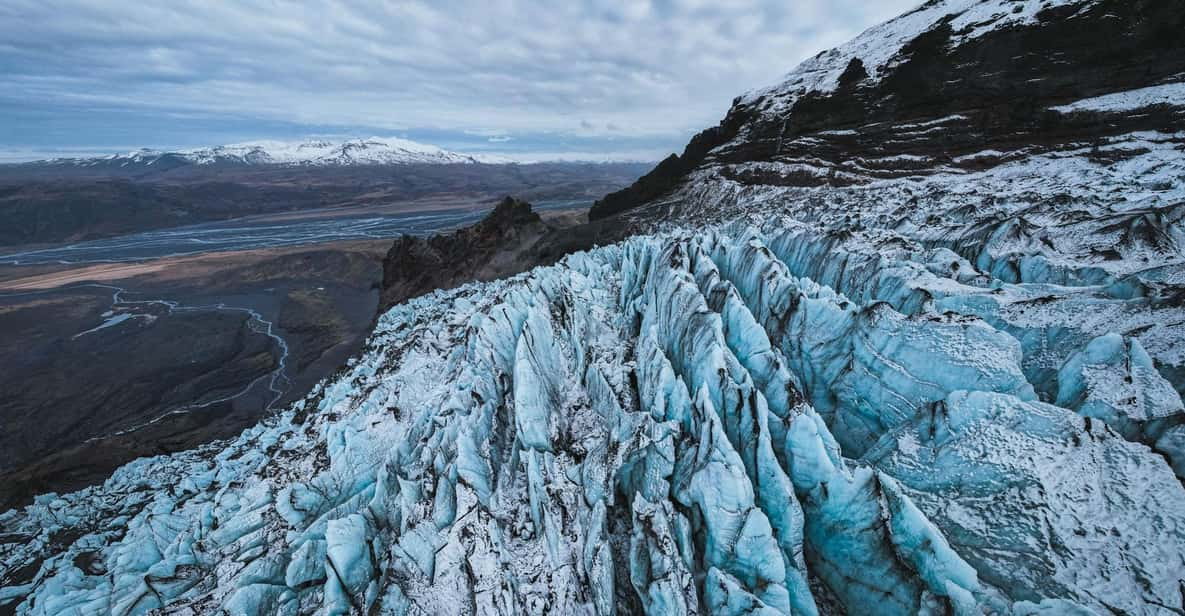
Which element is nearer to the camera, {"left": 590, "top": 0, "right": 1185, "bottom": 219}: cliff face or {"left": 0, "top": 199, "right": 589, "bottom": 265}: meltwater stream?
{"left": 590, "top": 0, "right": 1185, "bottom": 219}: cliff face

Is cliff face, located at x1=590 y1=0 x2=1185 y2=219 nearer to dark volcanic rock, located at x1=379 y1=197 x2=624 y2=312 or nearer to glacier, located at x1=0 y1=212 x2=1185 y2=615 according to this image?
dark volcanic rock, located at x1=379 y1=197 x2=624 y2=312

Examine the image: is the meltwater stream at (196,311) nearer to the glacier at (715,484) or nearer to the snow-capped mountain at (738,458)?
the snow-capped mountain at (738,458)

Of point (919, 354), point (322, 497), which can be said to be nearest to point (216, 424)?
point (322, 497)

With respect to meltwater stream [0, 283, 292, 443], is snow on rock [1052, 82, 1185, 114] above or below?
above

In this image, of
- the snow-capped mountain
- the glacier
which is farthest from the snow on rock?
the glacier

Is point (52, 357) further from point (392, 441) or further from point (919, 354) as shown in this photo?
point (919, 354)
